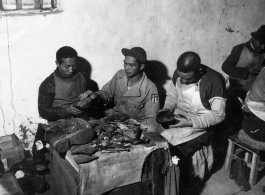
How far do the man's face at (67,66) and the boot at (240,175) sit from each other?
287cm

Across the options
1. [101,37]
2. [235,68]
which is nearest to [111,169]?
[101,37]

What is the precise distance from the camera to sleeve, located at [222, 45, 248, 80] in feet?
16.9

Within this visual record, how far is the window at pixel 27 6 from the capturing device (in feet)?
13.5

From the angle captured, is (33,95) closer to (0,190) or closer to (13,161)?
(13,161)

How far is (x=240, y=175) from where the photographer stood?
13.9 ft

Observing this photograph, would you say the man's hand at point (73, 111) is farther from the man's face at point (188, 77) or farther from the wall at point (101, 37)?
the man's face at point (188, 77)

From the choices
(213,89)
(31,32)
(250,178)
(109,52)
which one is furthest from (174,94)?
(31,32)

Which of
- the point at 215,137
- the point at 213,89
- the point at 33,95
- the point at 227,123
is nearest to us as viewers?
the point at 213,89

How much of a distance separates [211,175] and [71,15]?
11.2 feet

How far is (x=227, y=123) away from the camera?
6258mm

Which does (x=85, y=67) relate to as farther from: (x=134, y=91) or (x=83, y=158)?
(x=83, y=158)

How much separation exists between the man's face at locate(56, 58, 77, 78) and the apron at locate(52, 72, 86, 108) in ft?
0.44

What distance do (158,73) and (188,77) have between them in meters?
1.79

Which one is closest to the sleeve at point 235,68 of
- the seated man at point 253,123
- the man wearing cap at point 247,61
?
the man wearing cap at point 247,61
